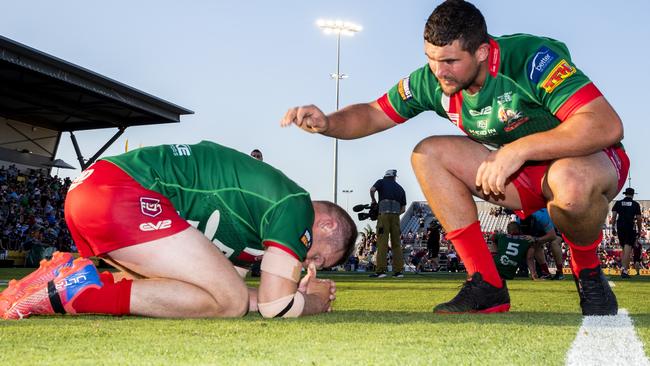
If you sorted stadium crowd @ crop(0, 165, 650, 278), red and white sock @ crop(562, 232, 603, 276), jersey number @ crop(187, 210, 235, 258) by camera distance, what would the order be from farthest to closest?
stadium crowd @ crop(0, 165, 650, 278)
red and white sock @ crop(562, 232, 603, 276)
jersey number @ crop(187, 210, 235, 258)

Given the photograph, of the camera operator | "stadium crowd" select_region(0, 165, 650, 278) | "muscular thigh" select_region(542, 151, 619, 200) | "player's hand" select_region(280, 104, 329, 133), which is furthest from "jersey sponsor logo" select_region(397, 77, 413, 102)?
"stadium crowd" select_region(0, 165, 650, 278)

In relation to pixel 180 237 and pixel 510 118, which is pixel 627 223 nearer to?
pixel 510 118

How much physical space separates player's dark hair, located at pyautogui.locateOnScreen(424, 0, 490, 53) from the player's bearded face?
25 millimetres

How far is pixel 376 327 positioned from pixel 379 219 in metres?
11.4

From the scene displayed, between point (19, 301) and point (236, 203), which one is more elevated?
point (236, 203)

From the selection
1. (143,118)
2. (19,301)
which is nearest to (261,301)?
(19,301)

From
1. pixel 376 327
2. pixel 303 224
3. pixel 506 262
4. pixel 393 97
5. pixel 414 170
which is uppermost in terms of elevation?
pixel 393 97

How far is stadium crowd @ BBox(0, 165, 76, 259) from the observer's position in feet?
79.4

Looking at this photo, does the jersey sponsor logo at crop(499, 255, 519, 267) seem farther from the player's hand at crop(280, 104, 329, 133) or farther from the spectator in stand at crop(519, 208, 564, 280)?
the player's hand at crop(280, 104, 329, 133)

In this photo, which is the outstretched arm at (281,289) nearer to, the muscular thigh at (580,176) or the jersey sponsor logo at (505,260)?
the muscular thigh at (580,176)

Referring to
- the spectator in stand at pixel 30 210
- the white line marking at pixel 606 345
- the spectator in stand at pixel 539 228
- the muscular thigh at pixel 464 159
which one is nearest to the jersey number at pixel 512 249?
the spectator in stand at pixel 539 228

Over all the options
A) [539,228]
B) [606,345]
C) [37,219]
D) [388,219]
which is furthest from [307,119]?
[37,219]

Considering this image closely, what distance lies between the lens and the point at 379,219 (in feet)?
47.5

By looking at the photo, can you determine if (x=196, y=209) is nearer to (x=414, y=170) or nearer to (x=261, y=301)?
(x=261, y=301)
